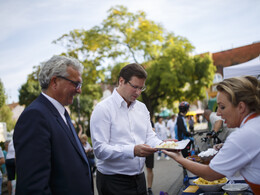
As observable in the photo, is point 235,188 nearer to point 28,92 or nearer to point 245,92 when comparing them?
point 245,92

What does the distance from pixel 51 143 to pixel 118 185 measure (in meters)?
1.10

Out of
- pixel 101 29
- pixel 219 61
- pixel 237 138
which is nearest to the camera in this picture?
pixel 237 138

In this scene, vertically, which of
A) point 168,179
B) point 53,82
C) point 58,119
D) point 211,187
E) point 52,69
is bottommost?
point 168,179

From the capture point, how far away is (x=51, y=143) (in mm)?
1652

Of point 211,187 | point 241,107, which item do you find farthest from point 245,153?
point 211,187

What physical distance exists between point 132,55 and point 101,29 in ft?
11.2

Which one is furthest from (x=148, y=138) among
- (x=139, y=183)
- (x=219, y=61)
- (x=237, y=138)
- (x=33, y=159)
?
(x=219, y=61)

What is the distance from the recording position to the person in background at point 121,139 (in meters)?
2.37

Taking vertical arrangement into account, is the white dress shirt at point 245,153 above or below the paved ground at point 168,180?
above

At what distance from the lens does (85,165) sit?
1.88 metres

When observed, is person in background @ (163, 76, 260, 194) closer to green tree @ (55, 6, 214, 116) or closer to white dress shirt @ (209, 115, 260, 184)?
white dress shirt @ (209, 115, 260, 184)

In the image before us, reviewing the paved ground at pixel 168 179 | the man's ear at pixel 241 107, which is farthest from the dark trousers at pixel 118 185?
the paved ground at pixel 168 179

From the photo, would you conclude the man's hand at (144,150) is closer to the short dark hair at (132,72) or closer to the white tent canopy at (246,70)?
the short dark hair at (132,72)

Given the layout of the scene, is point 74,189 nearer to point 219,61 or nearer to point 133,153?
point 133,153
